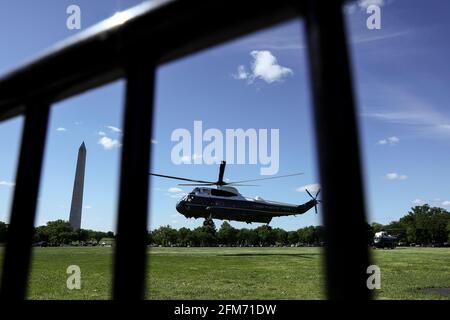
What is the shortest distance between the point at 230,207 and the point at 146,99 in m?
40.0

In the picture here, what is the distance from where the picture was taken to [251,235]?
117 metres

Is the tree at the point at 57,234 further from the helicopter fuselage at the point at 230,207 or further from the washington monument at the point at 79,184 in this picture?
the helicopter fuselage at the point at 230,207

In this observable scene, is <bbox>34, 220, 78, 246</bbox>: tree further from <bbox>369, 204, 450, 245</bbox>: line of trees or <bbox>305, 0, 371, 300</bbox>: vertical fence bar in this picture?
<bbox>305, 0, 371, 300</bbox>: vertical fence bar

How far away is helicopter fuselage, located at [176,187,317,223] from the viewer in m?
38.2

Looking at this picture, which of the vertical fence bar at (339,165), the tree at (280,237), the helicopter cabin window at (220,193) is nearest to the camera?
the vertical fence bar at (339,165)

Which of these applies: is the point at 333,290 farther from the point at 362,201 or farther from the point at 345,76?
the point at 345,76

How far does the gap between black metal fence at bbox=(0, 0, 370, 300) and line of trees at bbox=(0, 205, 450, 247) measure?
101648 millimetres

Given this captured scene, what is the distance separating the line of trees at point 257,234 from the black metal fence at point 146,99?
101648mm

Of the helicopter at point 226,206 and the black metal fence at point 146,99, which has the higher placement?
the helicopter at point 226,206

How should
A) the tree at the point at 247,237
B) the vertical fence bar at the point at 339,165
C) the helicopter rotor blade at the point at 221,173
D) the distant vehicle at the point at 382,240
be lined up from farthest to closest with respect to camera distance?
1. the tree at the point at 247,237
2. the distant vehicle at the point at 382,240
3. the helicopter rotor blade at the point at 221,173
4. the vertical fence bar at the point at 339,165

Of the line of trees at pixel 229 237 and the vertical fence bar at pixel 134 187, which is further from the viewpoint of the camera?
the line of trees at pixel 229 237

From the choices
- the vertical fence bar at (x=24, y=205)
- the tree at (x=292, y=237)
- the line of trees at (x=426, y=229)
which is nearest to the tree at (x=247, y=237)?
the tree at (x=292, y=237)

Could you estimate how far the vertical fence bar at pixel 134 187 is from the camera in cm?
65
